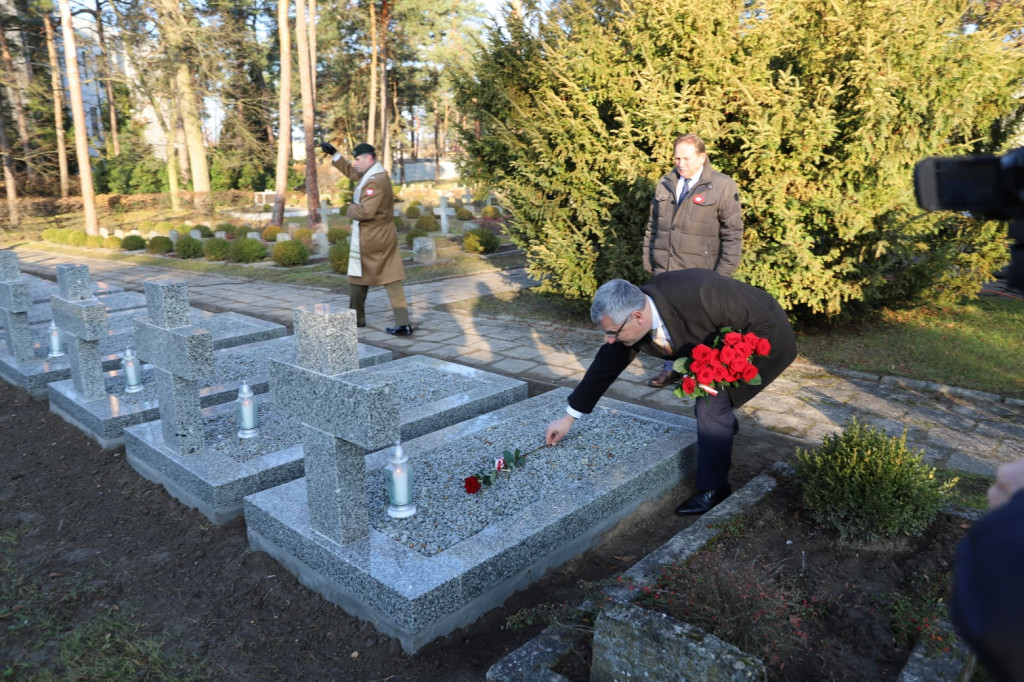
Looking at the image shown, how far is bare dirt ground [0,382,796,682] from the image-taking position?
246cm

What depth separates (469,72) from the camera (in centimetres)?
870

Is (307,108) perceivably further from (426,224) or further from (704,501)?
(704,501)

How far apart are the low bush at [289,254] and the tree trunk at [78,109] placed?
8.72 meters

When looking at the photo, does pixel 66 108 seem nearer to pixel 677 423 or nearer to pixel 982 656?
pixel 677 423

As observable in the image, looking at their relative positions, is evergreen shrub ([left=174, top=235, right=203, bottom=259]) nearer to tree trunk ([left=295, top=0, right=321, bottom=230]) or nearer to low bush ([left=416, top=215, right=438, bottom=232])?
tree trunk ([left=295, top=0, right=321, bottom=230])

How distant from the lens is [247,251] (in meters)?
13.1

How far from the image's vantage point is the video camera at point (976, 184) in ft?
3.32

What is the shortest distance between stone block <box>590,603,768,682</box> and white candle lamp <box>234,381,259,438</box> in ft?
8.49

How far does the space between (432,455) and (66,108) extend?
34459mm

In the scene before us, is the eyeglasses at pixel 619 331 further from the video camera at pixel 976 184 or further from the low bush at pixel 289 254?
the low bush at pixel 289 254

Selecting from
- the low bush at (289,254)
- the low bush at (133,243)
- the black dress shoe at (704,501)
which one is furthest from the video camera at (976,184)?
the low bush at (133,243)

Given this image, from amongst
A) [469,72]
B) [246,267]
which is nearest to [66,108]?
[246,267]

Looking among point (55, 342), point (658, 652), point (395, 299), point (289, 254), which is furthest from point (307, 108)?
point (658, 652)

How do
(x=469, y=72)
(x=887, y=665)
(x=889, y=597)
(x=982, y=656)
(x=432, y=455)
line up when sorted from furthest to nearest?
(x=469, y=72)
(x=432, y=455)
(x=889, y=597)
(x=887, y=665)
(x=982, y=656)
